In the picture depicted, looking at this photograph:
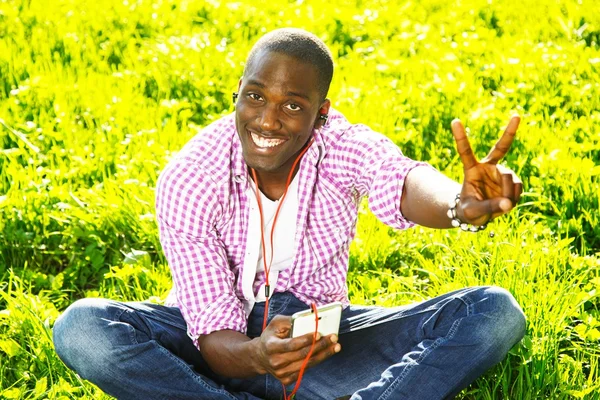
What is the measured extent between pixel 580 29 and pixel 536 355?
3674mm

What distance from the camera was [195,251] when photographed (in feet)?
11.1

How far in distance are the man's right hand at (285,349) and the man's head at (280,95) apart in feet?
1.99

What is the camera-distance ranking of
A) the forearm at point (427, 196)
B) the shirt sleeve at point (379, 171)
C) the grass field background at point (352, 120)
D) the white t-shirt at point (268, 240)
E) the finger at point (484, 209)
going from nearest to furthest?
the finger at point (484, 209) → the forearm at point (427, 196) → the shirt sleeve at point (379, 171) → the white t-shirt at point (268, 240) → the grass field background at point (352, 120)

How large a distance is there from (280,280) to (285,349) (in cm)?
53

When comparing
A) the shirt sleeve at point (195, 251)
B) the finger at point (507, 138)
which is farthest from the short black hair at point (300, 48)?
the finger at point (507, 138)

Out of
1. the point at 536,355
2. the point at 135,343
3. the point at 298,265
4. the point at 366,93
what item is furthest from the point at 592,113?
the point at 135,343

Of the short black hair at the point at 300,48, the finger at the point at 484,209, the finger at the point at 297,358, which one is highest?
the short black hair at the point at 300,48

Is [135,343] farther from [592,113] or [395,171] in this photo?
[592,113]

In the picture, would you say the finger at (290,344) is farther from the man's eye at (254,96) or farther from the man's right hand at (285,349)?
the man's eye at (254,96)

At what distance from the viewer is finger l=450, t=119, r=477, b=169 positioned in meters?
2.73

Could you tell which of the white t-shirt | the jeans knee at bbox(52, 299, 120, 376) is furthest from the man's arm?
the jeans knee at bbox(52, 299, 120, 376)

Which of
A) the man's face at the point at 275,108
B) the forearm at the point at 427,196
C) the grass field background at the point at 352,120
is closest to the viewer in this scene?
the forearm at the point at 427,196

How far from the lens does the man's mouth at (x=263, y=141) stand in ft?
11.1

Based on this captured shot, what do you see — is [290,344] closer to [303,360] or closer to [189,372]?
[303,360]
